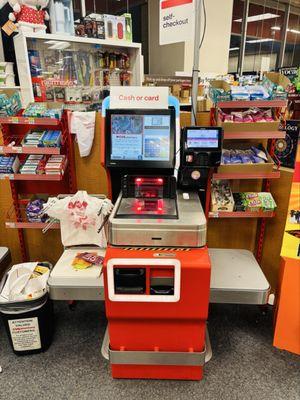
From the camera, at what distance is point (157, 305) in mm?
1598

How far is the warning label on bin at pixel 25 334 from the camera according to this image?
1.95m

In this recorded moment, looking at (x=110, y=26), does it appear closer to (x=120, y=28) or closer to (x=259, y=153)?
(x=120, y=28)

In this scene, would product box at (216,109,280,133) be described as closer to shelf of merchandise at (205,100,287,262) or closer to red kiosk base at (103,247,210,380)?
shelf of merchandise at (205,100,287,262)

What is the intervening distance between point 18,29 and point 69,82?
0.87m

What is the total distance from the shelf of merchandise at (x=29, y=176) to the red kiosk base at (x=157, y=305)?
92cm

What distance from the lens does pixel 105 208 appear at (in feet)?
6.37

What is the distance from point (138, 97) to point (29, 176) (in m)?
0.94

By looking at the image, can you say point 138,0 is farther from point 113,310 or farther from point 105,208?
point 113,310

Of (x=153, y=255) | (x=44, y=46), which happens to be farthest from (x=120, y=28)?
(x=153, y=255)

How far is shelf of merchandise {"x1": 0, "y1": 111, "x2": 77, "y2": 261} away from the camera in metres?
2.05

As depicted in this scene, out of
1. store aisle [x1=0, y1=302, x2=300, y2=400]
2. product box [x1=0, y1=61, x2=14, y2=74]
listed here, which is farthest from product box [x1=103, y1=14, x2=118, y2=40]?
store aisle [x1=0, y1=302, x2=300, y2=400]

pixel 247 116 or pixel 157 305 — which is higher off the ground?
pixel 247 116

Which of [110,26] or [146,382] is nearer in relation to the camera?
[146,382]

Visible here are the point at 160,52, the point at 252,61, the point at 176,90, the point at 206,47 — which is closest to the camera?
the point at 176,90
